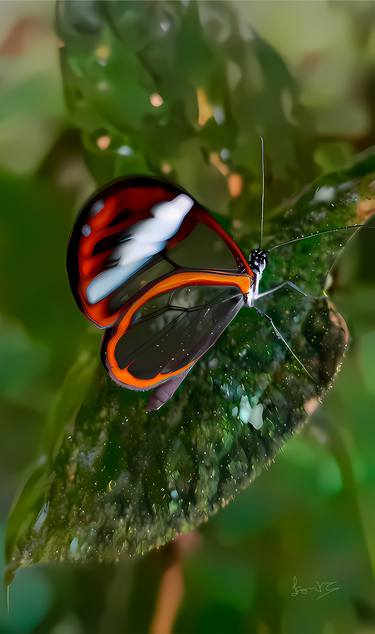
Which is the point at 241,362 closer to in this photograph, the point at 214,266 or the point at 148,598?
the point at 214,266

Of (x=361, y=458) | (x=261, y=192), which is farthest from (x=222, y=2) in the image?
(x=361, y=458)

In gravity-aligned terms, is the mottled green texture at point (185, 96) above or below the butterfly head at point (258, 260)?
above

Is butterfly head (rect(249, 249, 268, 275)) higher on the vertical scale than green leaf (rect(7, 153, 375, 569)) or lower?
higher

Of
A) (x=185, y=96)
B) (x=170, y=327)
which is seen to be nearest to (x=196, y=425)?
(x=170, y=327)
